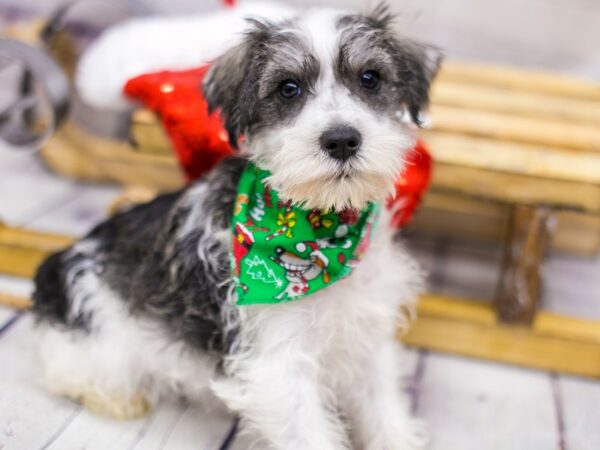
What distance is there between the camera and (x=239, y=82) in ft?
5.61

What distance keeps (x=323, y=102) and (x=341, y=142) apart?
6.2 inches

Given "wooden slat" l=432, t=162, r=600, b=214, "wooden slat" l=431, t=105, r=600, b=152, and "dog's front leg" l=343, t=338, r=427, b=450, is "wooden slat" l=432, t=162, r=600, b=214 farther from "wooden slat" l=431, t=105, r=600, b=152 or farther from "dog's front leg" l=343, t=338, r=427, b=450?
"dog's front leg" l=343, t=338, r=427, b=450

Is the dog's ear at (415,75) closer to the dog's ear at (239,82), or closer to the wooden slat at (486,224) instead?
the dog's ear at (239,82)

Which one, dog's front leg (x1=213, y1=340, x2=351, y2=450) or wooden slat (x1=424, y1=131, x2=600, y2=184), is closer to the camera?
dog's front leg (x1=213, y1=340, x2=351, y2=450)

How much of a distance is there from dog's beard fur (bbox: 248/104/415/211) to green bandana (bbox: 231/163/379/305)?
114 mm

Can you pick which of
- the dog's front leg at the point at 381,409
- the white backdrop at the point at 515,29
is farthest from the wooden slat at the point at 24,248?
the dog's front leg at the point at 381,409

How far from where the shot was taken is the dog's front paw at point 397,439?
1.89 meters

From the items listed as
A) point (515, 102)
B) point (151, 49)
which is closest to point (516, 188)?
point (515, 102)

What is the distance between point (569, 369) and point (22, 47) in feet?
6.70

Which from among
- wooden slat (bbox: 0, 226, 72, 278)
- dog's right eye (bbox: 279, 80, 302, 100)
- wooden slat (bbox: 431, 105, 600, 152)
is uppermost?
dog's right eye (bbox: 279, 80, 302, 100)

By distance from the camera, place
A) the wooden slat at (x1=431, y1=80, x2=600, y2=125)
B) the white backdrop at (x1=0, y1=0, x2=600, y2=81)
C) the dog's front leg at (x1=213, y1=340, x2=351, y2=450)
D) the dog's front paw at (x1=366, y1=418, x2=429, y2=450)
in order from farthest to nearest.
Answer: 1. the white backdrop at (x1=0, y1=0, x2=600, y2=81)
2. the wooden slat at (x1=431, y1=80, x2=600, y2=125)
3. the dog's front paw at (x1=366, y1=418, x2=429, y2=450)
4. the dog's front leg at (x1=213, y1=340, x2=351, y2=450)

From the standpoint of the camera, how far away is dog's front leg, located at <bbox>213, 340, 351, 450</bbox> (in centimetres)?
172

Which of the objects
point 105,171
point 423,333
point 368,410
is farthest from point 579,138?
point 105,171

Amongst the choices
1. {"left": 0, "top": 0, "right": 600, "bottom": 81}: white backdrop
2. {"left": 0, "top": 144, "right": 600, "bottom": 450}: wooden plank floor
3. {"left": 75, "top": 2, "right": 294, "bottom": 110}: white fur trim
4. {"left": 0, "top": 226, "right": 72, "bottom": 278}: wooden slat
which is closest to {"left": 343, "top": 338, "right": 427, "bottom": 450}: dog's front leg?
{"left": 0, "top": 144, "right": 600, "bottom": 450}: wooden plank floor
